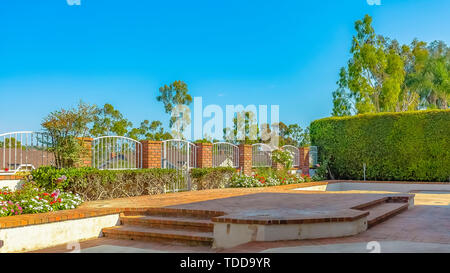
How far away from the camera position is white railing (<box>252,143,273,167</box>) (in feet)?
58.8

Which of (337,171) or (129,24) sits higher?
(129,24)

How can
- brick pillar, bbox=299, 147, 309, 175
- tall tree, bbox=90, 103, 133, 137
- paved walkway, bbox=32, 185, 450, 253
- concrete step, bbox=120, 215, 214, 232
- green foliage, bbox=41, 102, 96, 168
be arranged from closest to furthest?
paved walkway, bbox=32, 185, 450, 253
concrete step, bbox=120, 215, 214, 232
green foliage, bbox=41, 102, 96, 168
brick pillar, bbox=299, 147, 309, 175
tall tree, bbox=90, 103, 133, 137

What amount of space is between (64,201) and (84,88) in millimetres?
15159

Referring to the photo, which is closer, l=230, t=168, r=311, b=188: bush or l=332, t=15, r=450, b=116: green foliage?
l=230, t=168, r=311, b=188: bush

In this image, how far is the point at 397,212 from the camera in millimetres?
8844

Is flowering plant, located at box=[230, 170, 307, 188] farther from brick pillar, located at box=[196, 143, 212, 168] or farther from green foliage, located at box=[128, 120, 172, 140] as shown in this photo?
green foliage, located at box=[128, 120, 172, 140]

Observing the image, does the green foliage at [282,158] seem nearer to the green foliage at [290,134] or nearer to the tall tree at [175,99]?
the tall tree at [175,99]

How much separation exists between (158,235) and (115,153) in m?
5.59

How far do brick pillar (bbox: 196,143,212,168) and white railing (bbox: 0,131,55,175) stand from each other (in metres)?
5.44

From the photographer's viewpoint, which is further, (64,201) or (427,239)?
(64,201)

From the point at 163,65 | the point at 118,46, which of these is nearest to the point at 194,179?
the point at 118,46

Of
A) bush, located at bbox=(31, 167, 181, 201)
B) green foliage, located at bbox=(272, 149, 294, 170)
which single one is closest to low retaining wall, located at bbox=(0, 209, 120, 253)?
bush, located at bbox=(31, 167, 181, 201)

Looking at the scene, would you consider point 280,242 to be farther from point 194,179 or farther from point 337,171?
point 337,171
